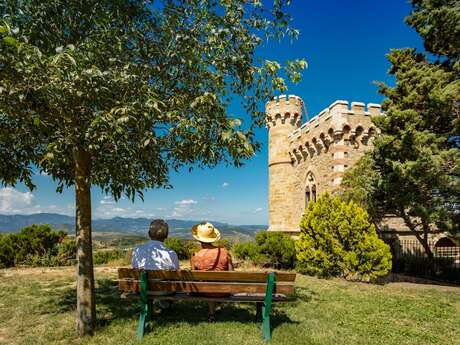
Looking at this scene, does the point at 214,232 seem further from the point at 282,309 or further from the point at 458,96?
the point at 458,96

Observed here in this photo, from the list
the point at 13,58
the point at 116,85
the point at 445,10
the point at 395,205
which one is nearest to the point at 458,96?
the point at 445,10

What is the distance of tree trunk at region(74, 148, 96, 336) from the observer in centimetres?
508

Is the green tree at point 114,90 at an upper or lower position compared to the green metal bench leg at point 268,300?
upper

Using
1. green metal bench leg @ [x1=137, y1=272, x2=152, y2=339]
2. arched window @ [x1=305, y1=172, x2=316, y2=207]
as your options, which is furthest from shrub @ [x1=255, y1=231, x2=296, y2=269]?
green metal bench leg @ [x1=137, y1=272, x2=152, y2=339]

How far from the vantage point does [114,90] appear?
454 centimetres

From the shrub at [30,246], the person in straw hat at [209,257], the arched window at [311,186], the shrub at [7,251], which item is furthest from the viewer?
the arched window at [311,186]

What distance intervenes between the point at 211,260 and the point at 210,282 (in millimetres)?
706

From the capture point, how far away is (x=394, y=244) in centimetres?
1564

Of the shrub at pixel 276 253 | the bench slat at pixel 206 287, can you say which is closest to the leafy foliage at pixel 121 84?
the bench slat at pixel 206 287

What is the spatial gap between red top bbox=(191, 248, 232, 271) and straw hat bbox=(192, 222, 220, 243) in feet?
0.65

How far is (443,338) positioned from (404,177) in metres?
6.44

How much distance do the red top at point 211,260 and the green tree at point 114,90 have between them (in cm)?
155

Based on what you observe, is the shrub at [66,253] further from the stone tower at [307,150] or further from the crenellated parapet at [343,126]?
the crenellated parapet at [343,126]

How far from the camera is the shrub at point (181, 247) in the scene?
1564cm
